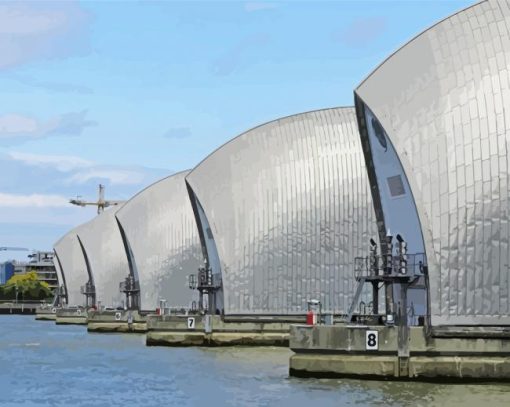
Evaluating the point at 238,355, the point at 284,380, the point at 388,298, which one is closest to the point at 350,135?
the point at 238,355

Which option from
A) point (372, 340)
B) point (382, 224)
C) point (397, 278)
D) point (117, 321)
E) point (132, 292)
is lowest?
point (372, 340)

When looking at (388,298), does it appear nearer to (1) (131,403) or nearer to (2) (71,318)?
(1) (131,403)

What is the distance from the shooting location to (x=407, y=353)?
3981 cm

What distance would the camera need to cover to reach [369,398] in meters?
35.2

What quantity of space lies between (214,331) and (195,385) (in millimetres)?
25520

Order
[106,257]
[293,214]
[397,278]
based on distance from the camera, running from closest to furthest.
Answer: [397,278] → [293,214] → [106,257]

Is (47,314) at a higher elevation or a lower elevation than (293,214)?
lower

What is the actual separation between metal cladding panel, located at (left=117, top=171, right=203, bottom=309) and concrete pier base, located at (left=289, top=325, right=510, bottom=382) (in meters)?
51.2

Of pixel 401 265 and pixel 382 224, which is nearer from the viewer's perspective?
pixel 401 265

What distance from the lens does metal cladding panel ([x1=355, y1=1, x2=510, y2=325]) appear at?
4306 centimetres

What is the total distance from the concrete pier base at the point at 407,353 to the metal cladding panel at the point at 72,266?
10836cm

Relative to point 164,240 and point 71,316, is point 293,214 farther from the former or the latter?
point 71,316

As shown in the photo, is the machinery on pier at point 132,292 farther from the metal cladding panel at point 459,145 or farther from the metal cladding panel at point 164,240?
the metal cladding panel at point 459,145

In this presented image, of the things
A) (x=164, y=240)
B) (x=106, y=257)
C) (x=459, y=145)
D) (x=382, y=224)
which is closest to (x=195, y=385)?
(x=382, y=224)
